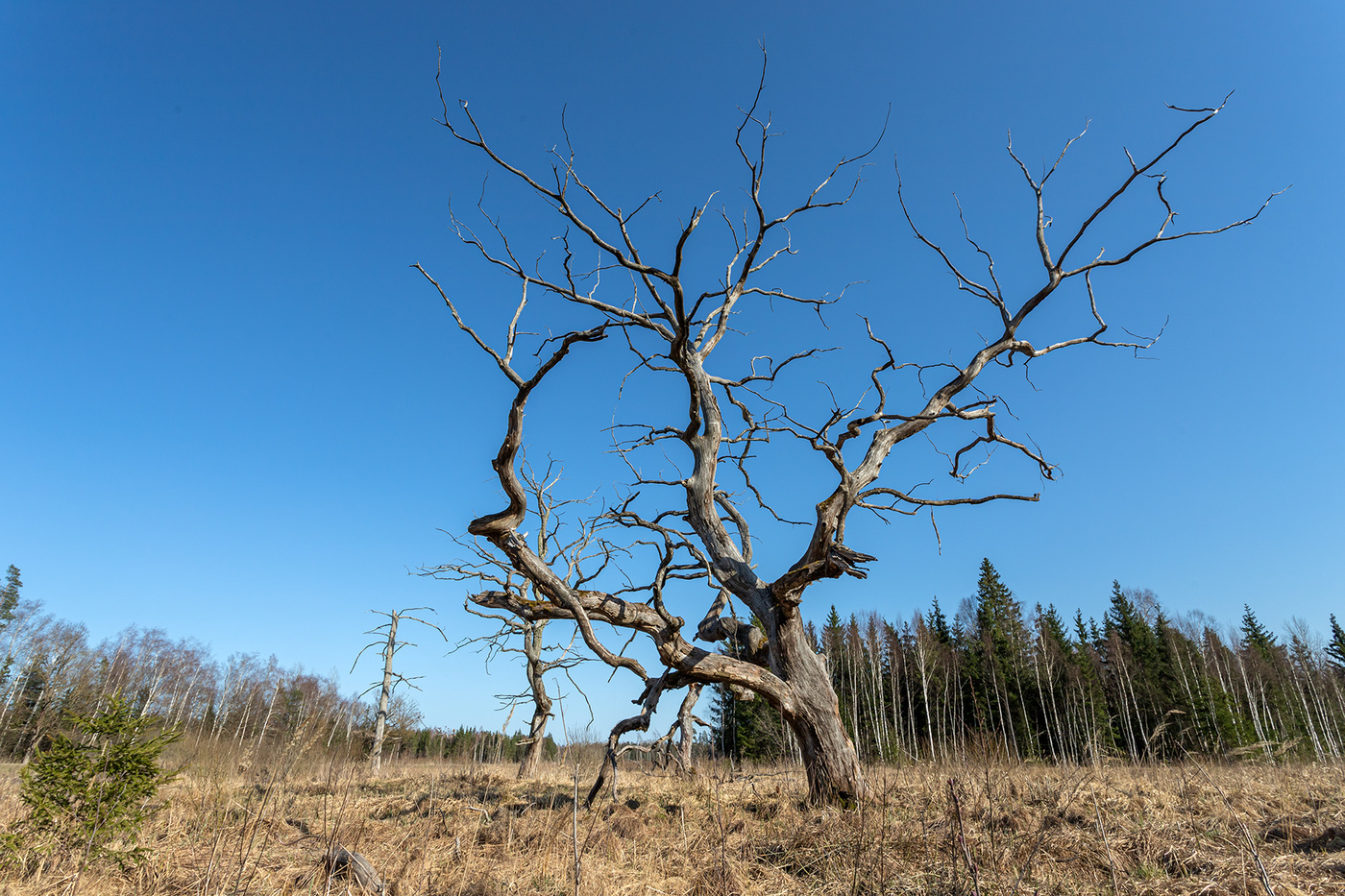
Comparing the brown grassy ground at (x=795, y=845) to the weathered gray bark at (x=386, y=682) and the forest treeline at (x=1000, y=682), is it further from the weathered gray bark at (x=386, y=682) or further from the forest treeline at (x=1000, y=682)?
the forest treeline at (x=1000, y=682)

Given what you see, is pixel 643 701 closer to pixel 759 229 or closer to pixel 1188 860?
pixel 1188 860

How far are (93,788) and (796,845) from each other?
5.19 m

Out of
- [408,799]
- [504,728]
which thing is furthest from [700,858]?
[504,728]

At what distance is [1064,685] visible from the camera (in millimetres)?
32500

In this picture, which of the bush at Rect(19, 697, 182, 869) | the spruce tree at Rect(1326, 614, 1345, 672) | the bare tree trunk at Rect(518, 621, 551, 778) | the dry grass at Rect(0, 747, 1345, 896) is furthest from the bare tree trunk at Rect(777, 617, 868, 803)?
the spruce tree at Rect(1326, 614, 1345, 672)

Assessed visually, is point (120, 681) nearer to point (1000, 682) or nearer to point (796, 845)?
point (796, 845)

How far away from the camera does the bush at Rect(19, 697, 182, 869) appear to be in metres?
4.38

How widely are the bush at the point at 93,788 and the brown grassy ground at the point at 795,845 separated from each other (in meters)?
0.22

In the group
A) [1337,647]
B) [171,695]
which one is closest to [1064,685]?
[1337,647]

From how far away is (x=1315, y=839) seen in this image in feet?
13.6

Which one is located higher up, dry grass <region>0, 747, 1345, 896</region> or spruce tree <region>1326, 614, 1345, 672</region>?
spruce tree <region>1326, 614, 1345, 672</region>

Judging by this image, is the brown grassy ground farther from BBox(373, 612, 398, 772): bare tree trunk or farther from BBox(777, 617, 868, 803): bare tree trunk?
BBox(373, 612, 398, 772): bare tree trunk

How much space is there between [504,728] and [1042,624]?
3602 cm

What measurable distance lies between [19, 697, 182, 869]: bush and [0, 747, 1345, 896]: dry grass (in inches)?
12.2
